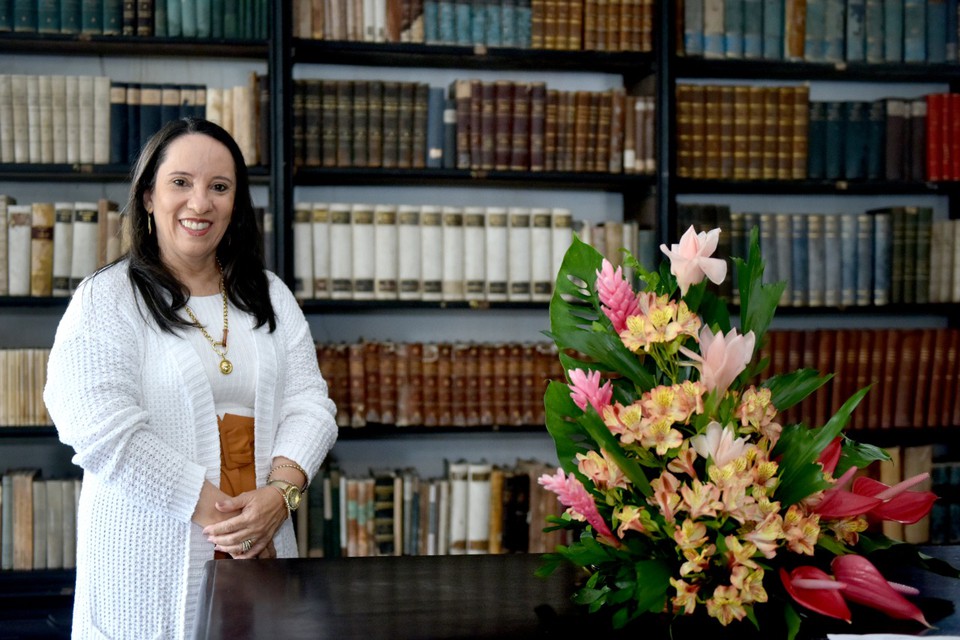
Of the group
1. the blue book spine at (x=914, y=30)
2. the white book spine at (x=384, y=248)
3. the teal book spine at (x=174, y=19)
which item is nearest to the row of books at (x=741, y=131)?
the blue book spine at (x=914, y=30)

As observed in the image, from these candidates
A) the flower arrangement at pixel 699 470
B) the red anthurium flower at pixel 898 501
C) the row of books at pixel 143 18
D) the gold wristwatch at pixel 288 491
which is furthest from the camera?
the row of books at pixel 143 18

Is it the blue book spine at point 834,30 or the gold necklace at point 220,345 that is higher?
the blue book spine at point 834,30

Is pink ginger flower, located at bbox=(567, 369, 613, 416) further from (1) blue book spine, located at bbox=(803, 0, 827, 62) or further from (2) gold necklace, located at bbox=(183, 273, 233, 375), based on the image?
(1) blue book spine, located at bbox=(803, 0, 827, 62)

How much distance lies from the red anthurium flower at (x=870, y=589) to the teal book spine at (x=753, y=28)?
2.31 m

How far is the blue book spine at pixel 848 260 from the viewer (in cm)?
306

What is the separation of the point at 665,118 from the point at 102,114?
5.54 ft

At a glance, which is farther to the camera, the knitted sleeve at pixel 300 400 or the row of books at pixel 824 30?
the row of books at pixel 824 30

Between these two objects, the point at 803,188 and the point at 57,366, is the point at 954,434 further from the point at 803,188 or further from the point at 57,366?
the point at 57,366

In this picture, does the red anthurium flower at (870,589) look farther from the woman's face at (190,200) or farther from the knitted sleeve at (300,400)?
the woman's face at (190,200)

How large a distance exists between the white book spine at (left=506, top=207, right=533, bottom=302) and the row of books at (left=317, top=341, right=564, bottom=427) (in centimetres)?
17

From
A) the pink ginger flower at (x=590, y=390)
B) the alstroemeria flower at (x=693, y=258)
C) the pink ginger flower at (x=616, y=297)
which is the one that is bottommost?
the pink ginger flower at (x=590, y=390)

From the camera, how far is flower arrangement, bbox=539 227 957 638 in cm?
94

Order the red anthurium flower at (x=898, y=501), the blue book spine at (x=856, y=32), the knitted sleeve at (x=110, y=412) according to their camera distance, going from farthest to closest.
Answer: the blue book spine at (x=856, y=32)
the knitted sleeve at (x=110, y=412)
the red anthurium flower at (x=898, y=501)

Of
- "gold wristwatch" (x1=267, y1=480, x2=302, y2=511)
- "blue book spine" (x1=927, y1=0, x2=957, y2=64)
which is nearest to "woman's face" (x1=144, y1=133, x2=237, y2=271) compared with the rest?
"gold wristwatch" (x1=267, y1=480, x2=302, y2=511)
